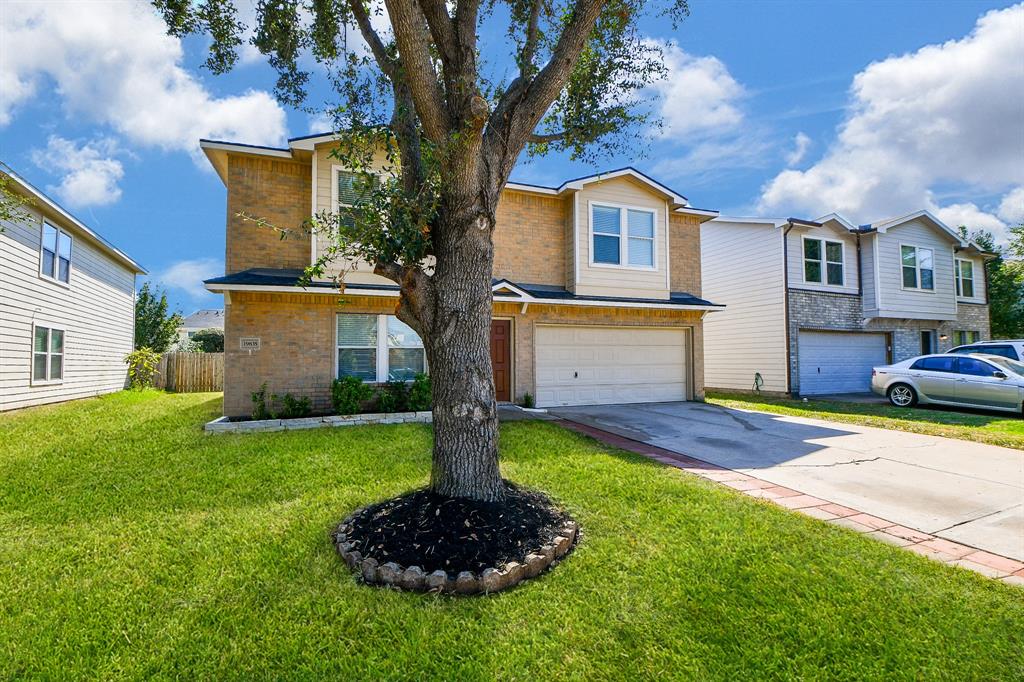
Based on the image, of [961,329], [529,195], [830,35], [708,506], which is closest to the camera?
[708,506]

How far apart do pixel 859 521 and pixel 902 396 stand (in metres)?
11.7

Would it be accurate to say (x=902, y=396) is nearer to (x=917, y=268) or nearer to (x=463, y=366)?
(x=917, y=268)

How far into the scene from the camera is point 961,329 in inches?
762

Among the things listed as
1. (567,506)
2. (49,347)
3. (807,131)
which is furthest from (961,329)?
(49,347)

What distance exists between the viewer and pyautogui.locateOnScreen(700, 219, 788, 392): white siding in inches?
602

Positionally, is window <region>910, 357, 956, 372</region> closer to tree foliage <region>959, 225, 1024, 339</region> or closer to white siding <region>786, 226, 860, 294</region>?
white siding <region>786, 226, 860, 294</region>

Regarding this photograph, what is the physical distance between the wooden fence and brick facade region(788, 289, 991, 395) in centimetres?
2073

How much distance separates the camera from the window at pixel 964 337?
19203 millimetres

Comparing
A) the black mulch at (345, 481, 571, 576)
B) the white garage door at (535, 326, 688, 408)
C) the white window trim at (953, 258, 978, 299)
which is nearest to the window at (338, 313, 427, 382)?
the white garage door at (535, 326, 688, 408)

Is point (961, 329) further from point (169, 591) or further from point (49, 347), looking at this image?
point (49, 347)

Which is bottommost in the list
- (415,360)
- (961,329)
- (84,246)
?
(415,360)

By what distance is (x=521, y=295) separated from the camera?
10.8 metres

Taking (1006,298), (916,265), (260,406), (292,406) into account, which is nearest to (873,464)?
(292,406)

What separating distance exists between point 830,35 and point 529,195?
285 inches
